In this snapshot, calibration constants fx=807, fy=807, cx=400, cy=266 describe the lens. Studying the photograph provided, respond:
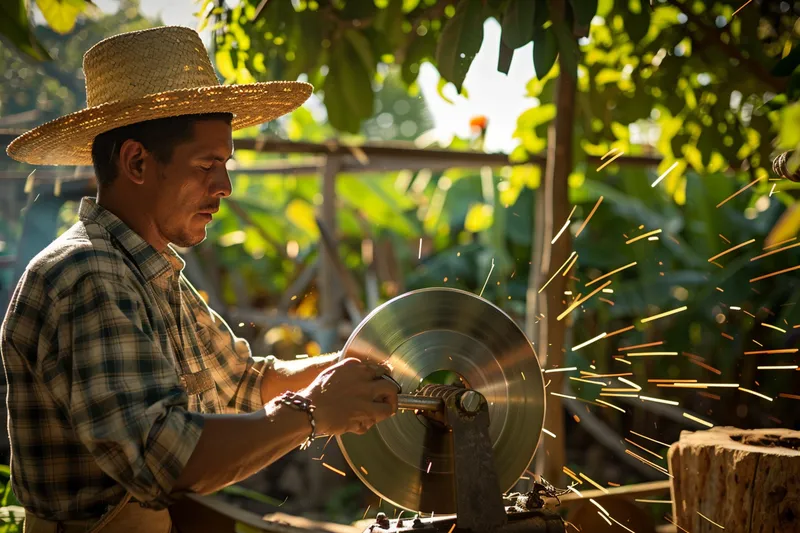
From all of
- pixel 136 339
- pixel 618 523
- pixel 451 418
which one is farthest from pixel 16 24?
pixel 618 523

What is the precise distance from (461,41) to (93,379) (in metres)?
1.74

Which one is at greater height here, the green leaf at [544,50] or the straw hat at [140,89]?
the green leaf at [544,50]

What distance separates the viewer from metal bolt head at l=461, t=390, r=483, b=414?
2084 millimetres

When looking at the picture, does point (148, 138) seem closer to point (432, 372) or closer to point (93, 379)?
point (93, 379)

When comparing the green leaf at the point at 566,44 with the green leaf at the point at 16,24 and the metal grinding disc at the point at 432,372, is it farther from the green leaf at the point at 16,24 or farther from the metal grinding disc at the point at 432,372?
the green leaf at the point at 16,24

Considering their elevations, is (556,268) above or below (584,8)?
below

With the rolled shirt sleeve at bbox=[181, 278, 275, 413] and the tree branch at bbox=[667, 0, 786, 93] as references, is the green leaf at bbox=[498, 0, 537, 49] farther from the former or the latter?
the tree branch at bbox=[667, 0, 786, 93]

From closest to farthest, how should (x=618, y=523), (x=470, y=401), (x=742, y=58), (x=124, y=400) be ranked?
(x=124, y=400)
(x=470, y=401)
(x=618, y=523)
(x=742, y=58)

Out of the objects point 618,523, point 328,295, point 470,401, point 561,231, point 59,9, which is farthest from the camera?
point 328,295

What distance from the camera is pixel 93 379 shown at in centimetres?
174

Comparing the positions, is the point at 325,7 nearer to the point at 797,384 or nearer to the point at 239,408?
the point at 239,408

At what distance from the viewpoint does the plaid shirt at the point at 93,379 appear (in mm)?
1714

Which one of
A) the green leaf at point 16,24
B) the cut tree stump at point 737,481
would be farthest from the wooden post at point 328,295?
the green leaf at point 16,24

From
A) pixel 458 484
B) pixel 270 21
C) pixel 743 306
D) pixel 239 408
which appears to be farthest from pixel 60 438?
pixel 743 306
